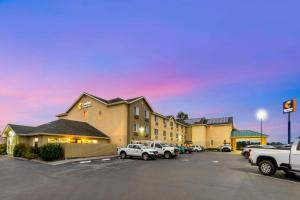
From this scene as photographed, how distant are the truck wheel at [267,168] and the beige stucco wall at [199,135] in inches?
2205

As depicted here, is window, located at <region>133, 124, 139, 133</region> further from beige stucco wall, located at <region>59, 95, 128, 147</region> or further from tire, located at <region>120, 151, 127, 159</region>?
tire, located at <region>120, 151, 127, 159</region>

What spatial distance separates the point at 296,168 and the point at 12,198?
1337 centimetres

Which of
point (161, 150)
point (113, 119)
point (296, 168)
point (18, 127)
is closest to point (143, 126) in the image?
point (113, 119)

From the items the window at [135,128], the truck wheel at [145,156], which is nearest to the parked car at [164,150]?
the truck wheel at [145,156]

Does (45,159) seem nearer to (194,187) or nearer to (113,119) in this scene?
(113,119)

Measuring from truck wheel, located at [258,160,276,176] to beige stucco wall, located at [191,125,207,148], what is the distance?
5600cm

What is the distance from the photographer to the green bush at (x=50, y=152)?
25.2m

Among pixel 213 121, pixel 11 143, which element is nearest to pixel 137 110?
pixel 11 143

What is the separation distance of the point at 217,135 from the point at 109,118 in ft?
130

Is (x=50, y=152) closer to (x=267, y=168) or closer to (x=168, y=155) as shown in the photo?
(x=168, y=155)

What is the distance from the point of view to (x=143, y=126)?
4481 centimetres

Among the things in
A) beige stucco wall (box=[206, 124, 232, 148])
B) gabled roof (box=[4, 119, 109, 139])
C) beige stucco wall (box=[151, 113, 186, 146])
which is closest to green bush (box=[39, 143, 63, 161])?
gabled roof (box=[4, 119, 109, 139])

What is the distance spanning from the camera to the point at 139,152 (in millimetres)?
29266

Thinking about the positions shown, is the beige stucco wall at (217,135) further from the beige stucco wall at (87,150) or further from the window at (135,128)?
the beige stucco wall at (87,150)
